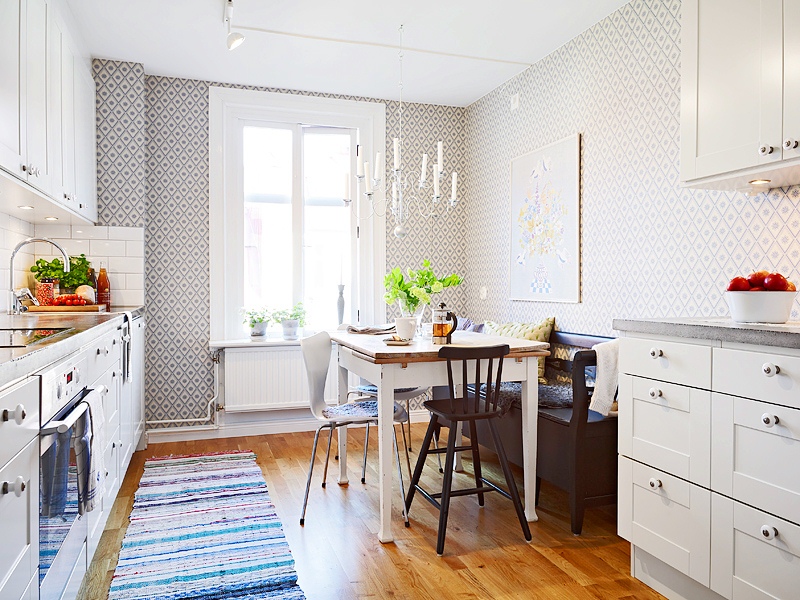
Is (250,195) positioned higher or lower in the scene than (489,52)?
lower

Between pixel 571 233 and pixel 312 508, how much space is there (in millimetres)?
2254

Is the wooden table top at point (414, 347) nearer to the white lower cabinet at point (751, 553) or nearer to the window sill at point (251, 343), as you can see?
the white lower cabinet at point (751, 553)

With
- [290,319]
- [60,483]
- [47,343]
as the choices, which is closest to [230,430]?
[290,319]

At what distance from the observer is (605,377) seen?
2.84 m

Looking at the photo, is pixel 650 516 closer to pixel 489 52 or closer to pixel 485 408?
pixel 485 408

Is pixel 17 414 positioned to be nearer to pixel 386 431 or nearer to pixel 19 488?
pixel 19 488

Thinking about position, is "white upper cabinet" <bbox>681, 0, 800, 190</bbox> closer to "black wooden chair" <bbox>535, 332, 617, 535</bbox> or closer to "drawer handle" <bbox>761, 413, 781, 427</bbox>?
"drawer handle" <bbox>761, 413, 781, 427</bbox>

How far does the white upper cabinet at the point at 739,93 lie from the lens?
81.8 inches

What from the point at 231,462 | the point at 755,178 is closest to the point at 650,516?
the point at 755,178

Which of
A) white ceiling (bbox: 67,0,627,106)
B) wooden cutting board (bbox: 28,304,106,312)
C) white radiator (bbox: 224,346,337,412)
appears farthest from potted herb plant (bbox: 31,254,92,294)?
white ceiling (bbox: 67,0,627,106)

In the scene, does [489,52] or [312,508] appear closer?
[312,508]

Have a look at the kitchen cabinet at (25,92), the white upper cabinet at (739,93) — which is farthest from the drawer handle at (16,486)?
the white upper cabinet at (739,93)

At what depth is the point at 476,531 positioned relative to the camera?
9.55 ft

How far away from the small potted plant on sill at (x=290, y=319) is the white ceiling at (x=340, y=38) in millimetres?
1761
